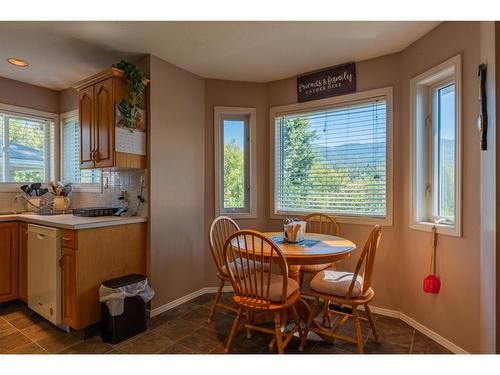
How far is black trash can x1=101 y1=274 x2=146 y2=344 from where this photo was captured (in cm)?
207

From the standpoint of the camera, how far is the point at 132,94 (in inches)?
94.2

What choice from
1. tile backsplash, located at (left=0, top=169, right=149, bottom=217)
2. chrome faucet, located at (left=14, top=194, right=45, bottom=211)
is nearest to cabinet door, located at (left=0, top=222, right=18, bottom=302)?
chrome faucet, located at (left=14, top=194, right=45, bottom=211)

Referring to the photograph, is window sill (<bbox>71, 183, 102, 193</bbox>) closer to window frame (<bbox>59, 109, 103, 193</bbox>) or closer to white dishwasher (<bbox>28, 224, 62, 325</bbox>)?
window frame (<bbox>59, 109, 103, 193</bbox>)

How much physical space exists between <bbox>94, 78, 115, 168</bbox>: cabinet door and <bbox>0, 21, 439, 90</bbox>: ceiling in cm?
35

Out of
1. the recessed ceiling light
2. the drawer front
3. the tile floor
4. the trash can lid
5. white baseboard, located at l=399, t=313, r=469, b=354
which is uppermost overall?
the recessed ceiling light

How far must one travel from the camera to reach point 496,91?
4.55 ft

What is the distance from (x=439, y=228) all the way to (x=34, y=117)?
173 inches

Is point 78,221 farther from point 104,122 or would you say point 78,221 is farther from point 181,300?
point 181,300

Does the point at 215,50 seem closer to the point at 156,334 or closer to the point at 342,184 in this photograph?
the point at 342,184

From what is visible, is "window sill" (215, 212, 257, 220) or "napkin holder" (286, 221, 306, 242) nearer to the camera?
"napkin holder" (286, 221, 306, 242)

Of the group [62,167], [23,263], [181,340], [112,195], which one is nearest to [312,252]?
[181,340]

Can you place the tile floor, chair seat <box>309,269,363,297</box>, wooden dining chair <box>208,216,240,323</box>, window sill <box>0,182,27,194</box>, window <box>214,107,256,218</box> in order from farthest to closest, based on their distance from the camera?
window <box>214,107,256,218</box>, window sill <box>0,182,27,194</box>, wooden dining chair <box>208,216,240,323</box>, the tile floor, chair seat <box>309,269,363,297</box>

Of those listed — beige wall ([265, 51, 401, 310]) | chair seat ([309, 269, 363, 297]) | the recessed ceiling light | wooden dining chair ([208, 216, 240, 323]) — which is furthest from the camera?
the recessed ceiling light
